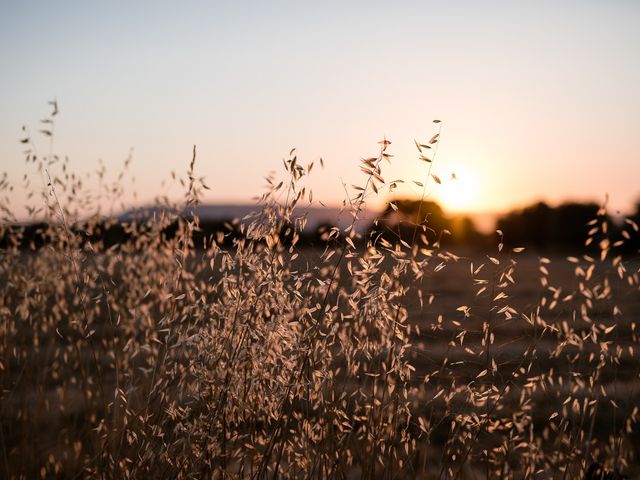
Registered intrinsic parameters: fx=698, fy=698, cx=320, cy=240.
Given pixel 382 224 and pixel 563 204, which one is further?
pixel 563 204

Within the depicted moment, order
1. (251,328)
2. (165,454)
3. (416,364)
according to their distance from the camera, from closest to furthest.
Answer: (165,454) < (251,328) < (416,364)

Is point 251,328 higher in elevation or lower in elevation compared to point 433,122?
lower

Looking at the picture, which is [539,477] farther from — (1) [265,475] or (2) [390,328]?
(1) [265,475]

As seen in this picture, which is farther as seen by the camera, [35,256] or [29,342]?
[29,342]

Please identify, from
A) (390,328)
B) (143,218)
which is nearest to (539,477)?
(390,328)

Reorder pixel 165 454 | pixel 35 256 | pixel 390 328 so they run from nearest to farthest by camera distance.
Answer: pixel 165 454, pixel 390 328, pixel 35 256

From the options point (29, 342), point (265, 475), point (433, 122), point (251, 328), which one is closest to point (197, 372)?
point (251, 328)

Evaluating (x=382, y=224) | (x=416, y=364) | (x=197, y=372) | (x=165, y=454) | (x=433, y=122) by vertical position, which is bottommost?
(x=416, y=364)

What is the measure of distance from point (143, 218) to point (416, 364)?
2.25m

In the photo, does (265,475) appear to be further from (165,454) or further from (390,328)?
(390,328)

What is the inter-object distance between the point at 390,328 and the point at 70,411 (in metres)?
1.89

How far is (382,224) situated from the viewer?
265cm

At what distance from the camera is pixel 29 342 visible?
15.9ft

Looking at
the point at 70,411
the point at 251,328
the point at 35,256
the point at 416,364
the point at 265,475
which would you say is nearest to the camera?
the point at 251,328
